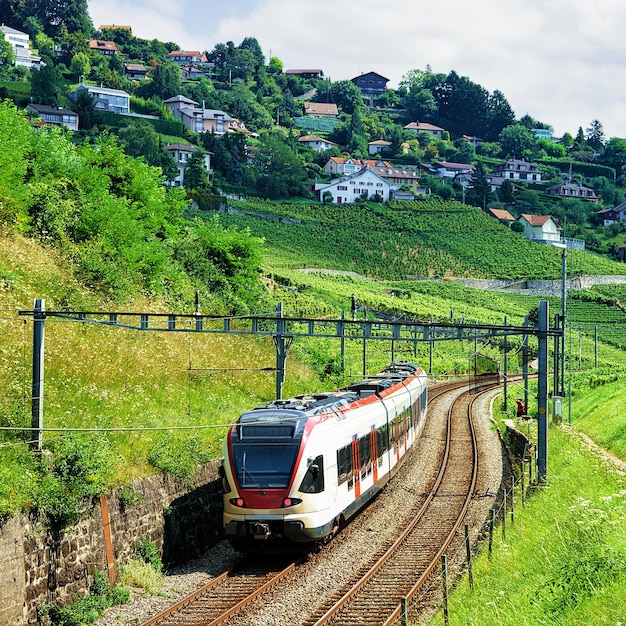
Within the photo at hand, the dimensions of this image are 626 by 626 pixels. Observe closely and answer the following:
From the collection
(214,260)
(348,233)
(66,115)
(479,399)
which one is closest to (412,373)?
(214,260)

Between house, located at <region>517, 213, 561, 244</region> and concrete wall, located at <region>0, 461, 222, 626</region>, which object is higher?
house, located at <region>517, 213, 561, 244</region>

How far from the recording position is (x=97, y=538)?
16.2 metres

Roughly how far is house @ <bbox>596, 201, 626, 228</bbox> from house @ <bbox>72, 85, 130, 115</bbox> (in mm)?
84541

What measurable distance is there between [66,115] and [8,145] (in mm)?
111188

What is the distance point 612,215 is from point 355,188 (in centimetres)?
4934

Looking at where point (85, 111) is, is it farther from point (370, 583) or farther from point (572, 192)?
point (370, 583)

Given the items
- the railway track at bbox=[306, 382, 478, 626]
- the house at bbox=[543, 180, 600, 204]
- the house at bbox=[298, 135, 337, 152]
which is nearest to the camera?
the railway track at bbox=[306, 382, 478, 626]

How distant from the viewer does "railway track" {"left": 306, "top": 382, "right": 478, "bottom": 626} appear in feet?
48.6

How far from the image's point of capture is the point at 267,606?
15.3m

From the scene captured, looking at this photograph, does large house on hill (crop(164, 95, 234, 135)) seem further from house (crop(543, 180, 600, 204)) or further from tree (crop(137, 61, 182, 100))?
house (crop(543, 180, 600, 204))

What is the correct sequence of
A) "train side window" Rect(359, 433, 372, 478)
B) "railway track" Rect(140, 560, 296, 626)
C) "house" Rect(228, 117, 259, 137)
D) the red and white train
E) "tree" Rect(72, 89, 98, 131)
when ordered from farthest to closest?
"house" Rect(228, 117, 259, 137) → "tree" Rect(72, 89, 98, 131) → "train side window" Rect(359, 433, 372, 478) → the red and white train → "railway track" Rect(140, 560, 296, 626)

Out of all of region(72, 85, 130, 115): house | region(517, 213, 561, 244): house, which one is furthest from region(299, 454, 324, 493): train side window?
region(72, 85, 130, 115): house

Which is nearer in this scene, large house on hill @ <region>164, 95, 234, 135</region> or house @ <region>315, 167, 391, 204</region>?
house @ <region>315, 167, 391, 204</region>

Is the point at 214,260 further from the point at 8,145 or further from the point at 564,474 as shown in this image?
the point at 564,474
